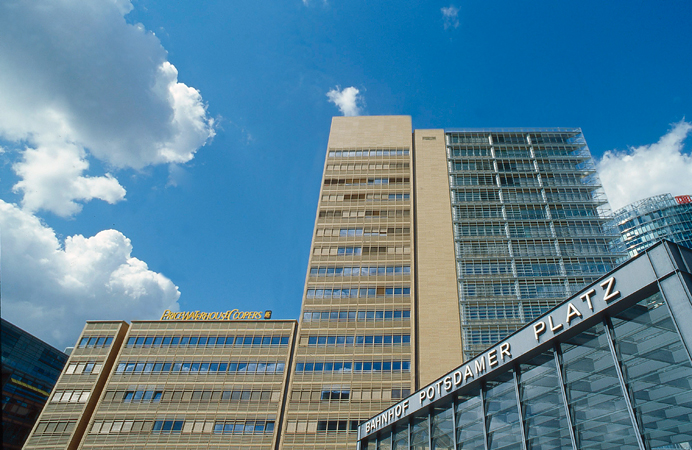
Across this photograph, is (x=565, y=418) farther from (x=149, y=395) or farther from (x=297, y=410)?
(x=149, y=395)

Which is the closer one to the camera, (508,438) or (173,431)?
(508,438)

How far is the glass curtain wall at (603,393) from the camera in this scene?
59.6ft

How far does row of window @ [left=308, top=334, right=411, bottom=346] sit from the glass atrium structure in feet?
31.7

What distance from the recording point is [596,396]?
20.4 m

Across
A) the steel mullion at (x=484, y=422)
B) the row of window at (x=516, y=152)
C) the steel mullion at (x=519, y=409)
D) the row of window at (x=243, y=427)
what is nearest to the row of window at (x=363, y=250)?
the row of window at (x=516, y=152)

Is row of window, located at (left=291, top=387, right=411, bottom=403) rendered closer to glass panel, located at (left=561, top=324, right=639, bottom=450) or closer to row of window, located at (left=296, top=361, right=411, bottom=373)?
row of window, located at (left=296, top=361, right=411, bottom=373)

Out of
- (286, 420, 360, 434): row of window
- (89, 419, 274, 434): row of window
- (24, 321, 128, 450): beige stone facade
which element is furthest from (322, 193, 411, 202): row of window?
(24, 321, 128, 450): beige stone facade

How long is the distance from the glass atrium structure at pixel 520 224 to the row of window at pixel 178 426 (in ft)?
108

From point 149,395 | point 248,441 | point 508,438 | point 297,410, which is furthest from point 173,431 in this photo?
point 508,438

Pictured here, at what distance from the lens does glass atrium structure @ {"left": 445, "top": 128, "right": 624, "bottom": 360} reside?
6862cm

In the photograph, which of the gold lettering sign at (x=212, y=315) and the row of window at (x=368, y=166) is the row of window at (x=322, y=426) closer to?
the gold lettering sign at (x=212, y=315)

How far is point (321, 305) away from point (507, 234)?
36.1 meters

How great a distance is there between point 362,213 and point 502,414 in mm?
58379

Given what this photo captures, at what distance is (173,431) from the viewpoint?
203 feet
